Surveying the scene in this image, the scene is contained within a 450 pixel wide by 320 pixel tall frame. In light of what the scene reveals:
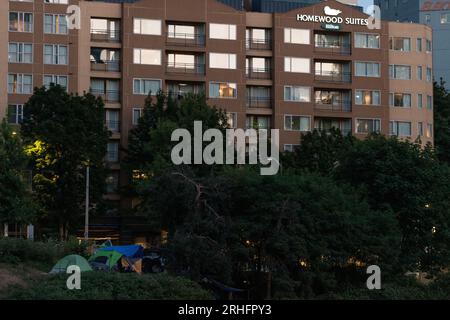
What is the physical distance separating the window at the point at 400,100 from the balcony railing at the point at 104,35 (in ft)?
91.4

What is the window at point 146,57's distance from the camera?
78.1 meters

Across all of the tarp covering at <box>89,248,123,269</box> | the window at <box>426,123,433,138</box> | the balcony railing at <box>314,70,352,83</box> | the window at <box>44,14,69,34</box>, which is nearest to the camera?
the tarp covering at <box>89,248,123,269</box>

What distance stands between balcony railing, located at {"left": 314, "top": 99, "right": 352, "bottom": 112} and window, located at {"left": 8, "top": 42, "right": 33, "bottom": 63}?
88.6ft

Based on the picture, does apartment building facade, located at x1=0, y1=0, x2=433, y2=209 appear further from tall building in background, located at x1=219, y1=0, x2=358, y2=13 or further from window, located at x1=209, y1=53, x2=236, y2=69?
tall building in background, located at x1=219, y1=0, x2=358, y2=13

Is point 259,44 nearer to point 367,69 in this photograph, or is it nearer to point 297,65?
point 297,65

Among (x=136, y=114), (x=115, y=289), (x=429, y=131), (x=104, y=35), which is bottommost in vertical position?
(x=115, y=289)

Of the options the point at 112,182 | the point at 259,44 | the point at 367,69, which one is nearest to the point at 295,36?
the point at 259,44

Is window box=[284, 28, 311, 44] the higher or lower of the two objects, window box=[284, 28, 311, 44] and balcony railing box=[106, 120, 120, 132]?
the higher

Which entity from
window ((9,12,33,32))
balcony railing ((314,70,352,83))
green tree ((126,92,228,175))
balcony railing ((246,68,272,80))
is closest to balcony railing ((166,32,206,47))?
balcony railing ((246,68,272,80))

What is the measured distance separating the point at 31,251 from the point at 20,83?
36.3m

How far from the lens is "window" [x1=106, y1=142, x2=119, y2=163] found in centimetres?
7712

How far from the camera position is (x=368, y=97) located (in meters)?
85.0
